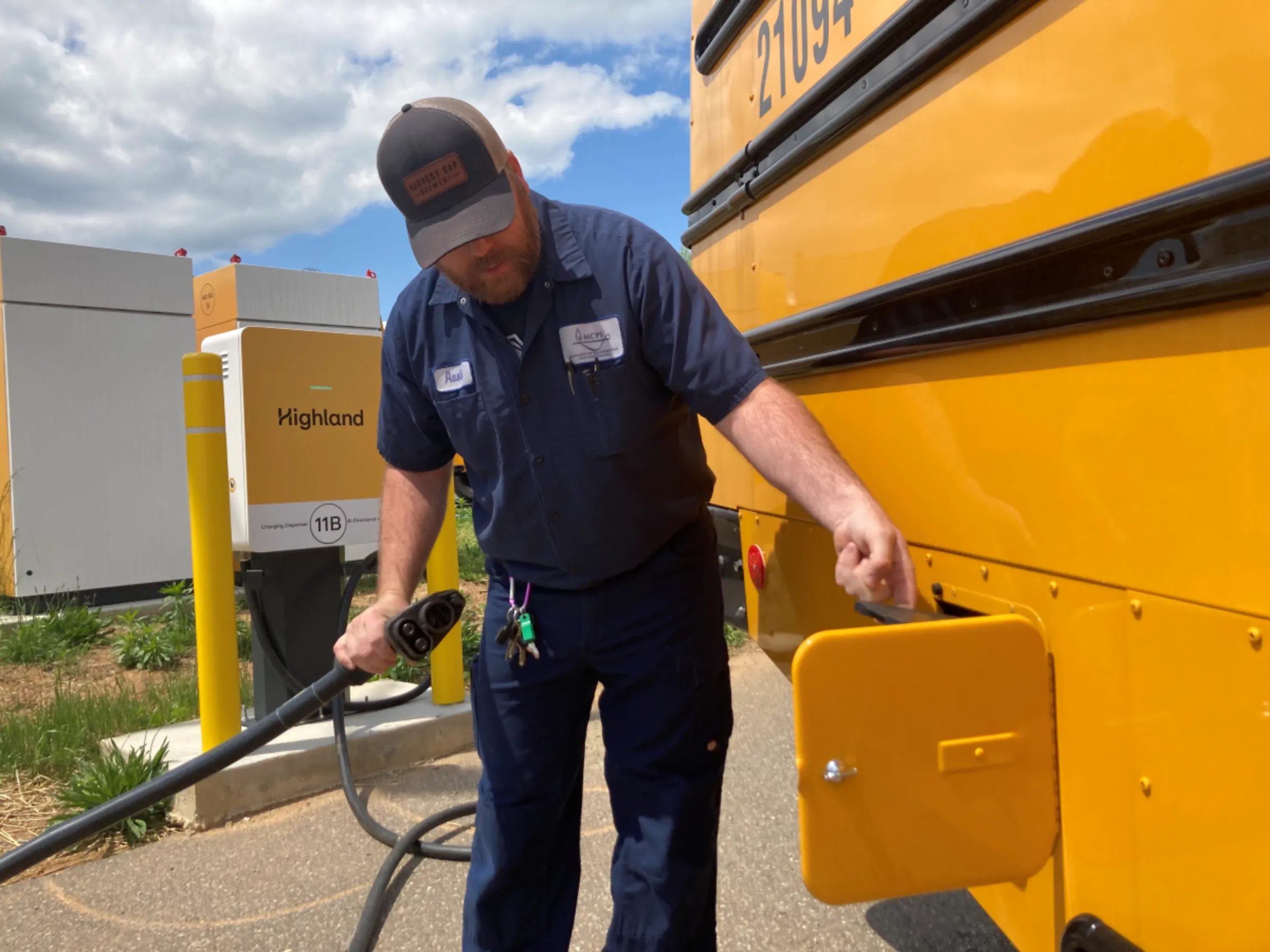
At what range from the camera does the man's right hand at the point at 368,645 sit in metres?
1.79

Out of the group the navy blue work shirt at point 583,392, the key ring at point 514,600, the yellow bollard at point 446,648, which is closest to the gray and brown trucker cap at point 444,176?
the navy blue work shirt at point 583,392

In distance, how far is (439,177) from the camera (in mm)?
1574

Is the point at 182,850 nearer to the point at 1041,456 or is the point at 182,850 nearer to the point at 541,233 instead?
the point at 541,233

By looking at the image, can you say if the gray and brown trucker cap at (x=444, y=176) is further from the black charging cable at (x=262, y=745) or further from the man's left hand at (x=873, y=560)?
the man's left hand at (x=873, y=560)

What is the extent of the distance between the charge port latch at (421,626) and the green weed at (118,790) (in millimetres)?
1660

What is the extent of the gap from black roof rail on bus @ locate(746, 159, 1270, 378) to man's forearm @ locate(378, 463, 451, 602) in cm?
94

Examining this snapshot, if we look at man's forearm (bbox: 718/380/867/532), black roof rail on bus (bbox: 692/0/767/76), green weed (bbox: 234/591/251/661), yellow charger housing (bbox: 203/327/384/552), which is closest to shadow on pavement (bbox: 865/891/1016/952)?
man's forearm (bbox: 718/380/867/532)

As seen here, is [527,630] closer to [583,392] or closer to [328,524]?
[583,392]

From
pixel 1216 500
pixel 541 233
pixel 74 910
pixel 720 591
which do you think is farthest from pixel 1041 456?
pixel 74 910

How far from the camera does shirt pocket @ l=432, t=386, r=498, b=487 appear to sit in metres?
1.74

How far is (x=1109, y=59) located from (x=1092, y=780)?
0.90 meters

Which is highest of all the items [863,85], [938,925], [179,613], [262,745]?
[863,85]

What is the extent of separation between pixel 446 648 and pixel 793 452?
244 cm

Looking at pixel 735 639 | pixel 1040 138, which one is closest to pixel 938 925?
pixel 1040 138
